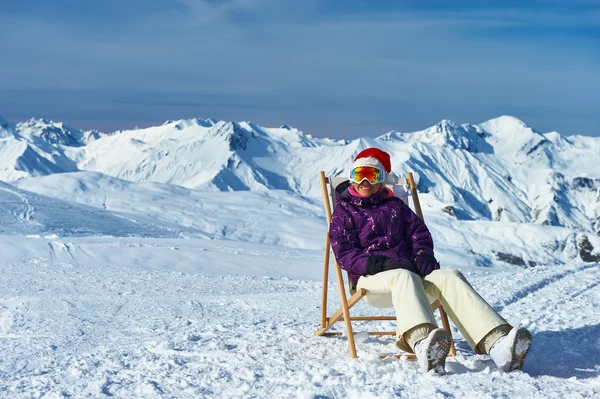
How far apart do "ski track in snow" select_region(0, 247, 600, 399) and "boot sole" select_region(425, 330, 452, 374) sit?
0.36 ft

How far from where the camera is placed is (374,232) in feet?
19.2

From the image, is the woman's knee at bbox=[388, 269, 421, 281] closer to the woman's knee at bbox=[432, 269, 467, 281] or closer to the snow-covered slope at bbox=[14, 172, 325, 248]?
the woman's knee at bbox=[432, 269, 467, 281]

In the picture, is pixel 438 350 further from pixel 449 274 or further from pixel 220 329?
pixel 220 329

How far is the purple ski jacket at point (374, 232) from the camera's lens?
18.9ft

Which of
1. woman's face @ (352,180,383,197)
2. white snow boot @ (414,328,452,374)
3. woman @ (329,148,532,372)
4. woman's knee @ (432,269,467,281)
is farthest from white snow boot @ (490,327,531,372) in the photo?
woman's face @ (352,180,383,197)

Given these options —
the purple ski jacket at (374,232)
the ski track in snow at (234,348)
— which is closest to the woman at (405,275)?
the purple ski jacket at (374,232)

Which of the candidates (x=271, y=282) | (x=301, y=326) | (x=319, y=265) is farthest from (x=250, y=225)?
(x=301, y=326)

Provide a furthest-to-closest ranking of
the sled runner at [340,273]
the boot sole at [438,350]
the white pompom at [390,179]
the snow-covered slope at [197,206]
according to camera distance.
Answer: the snow-covered slope at [197,206], the white pompom at [390,179], the sled runner at [340,273], the boot sole at [438,350]

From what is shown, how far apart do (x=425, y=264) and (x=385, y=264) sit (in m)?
0.36

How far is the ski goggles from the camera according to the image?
20.1ft

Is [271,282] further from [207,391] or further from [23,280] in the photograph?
[207,391]

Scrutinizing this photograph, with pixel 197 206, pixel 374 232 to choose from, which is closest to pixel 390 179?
pixel 374 232

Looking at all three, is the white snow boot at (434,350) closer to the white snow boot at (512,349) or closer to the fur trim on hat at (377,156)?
the white snow boot at (512,349)

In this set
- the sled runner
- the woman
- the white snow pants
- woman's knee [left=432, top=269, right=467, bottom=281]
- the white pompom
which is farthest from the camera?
the white pompom
